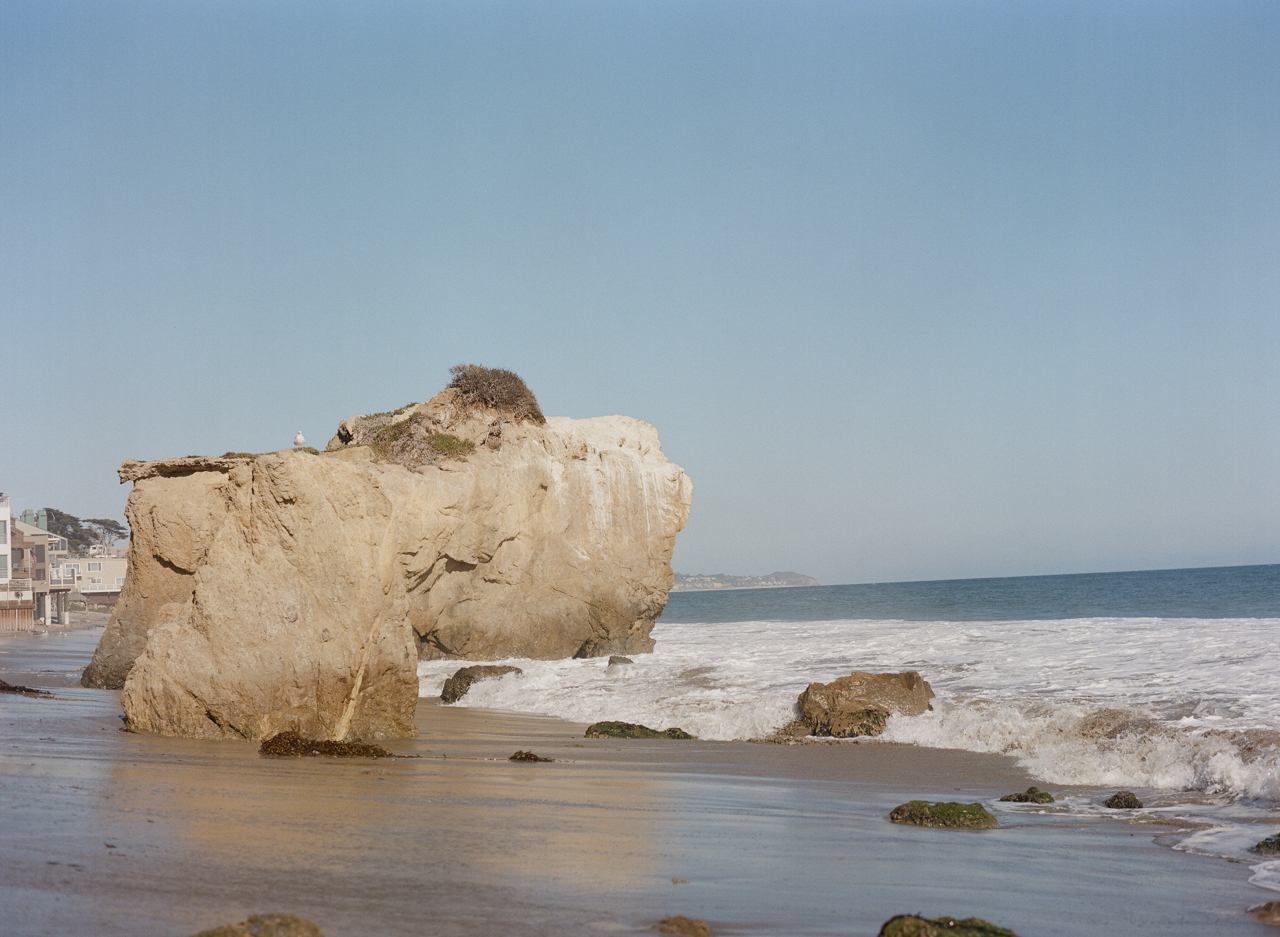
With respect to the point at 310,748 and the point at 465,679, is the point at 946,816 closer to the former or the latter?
Answer: the point at 310,748

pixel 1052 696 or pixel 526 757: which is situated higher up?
pixel 526 757

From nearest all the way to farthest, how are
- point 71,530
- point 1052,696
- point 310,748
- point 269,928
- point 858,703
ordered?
point 269,928 → point 310,748 → point 858,703 → point 1052,696 → point 71,530

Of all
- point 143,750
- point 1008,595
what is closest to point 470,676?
point 143,750

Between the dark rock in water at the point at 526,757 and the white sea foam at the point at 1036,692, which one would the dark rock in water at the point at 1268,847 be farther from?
the dark rock in water at the point at 526,757

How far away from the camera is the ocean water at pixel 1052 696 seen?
10.4 metres

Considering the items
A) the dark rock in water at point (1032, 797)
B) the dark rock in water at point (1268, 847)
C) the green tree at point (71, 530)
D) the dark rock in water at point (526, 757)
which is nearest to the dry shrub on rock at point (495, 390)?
the dark rock in water at point (526, 757)

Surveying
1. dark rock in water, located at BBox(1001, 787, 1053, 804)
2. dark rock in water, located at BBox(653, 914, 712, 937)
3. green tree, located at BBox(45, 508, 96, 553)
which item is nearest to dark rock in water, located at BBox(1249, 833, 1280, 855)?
dark rock in water, located at BBox(1001, 787, 1053, 804)

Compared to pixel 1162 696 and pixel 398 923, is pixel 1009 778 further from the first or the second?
pixel 398 923

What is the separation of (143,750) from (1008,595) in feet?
271

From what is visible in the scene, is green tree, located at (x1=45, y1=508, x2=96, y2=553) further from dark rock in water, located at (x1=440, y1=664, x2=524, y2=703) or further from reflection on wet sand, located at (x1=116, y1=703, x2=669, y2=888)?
reflection on wet sand, located at (x1=116, y1=703, x2=669, y2=888)

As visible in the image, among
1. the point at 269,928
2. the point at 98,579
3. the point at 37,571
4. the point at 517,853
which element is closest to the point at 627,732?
the point at 517,853

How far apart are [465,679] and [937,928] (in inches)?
643

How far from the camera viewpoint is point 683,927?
15.4ft

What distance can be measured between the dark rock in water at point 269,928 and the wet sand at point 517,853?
1.35 feet
